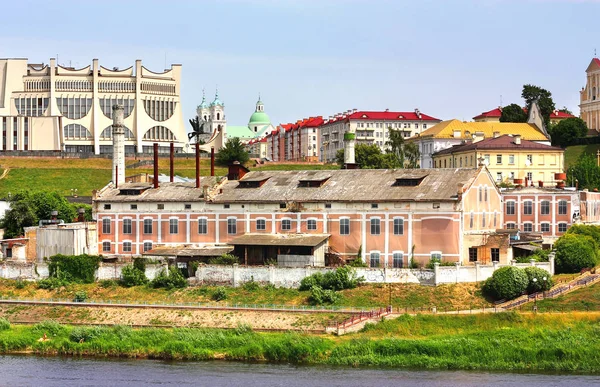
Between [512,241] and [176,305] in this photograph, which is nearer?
[176,305]

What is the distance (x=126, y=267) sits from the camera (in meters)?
80.5

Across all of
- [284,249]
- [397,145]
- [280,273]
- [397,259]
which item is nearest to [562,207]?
[397,259]

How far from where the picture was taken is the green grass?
152 meters

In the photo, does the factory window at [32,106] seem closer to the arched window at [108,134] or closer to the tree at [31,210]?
the arched window at [108,134]

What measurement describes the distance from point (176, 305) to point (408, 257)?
51.9 ft

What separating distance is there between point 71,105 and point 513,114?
59.6 meters

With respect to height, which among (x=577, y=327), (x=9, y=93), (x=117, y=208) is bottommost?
(x=577, y=327)

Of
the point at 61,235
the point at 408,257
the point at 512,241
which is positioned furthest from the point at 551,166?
the point at 61,235

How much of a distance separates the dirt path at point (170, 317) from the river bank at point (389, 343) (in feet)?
6.89

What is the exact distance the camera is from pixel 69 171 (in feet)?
470

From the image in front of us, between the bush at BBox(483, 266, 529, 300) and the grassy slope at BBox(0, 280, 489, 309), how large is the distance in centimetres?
96

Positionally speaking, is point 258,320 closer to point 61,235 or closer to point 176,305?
point 176,305

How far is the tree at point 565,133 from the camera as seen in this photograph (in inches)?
6216

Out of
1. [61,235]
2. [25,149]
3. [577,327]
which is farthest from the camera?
[25,149]
